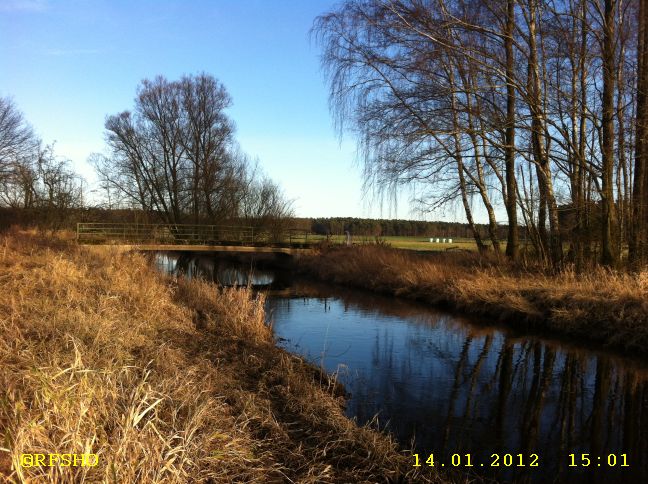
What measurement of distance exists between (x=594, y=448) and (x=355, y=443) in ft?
9.45

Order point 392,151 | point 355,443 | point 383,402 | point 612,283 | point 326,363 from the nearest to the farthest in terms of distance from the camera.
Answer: point 355,443
point 383,402
point 326,363
point 612,283
point 392,151

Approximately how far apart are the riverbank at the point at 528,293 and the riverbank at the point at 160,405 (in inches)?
Answer: 273

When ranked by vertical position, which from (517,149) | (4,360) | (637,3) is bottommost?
(4,360)

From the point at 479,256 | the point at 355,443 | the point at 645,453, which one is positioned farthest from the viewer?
the point at 479,256

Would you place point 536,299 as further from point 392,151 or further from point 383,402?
point 383,402

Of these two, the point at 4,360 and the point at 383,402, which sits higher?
the point at 4,360

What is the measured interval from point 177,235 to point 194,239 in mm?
1505

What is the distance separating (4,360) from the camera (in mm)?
4812

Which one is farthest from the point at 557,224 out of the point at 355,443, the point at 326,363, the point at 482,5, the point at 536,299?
the point at 355,443

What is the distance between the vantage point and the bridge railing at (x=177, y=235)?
27.4m

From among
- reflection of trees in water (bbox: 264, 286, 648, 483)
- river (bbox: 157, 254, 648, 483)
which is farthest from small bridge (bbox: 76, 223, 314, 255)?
reflection of trees in water (bbox: 264, 286, 648, 483)

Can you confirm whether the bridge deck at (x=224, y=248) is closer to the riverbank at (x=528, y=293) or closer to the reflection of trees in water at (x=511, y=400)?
the riverbank at (x=528, y=293)

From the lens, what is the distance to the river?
514 cm

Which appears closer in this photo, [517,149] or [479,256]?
[517,149]
